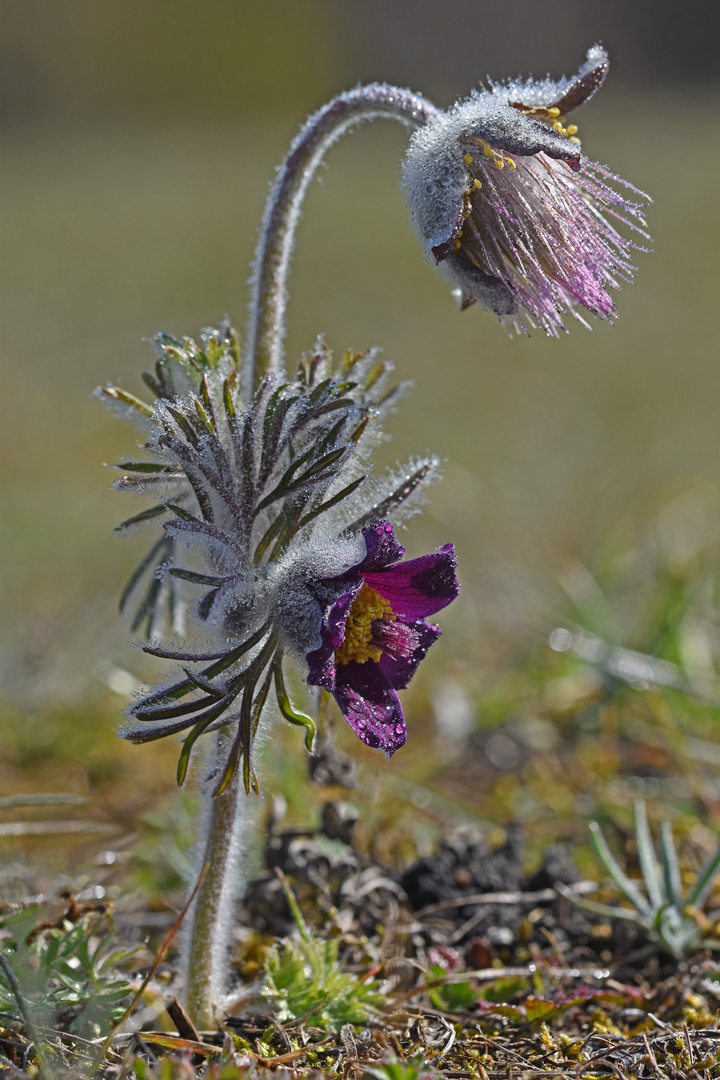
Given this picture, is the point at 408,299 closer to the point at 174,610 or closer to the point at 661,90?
the point at 174,610

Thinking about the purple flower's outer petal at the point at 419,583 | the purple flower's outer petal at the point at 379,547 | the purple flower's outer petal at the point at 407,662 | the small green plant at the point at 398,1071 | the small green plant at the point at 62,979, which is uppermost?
the purple flower's outer petal at the point at 379,547

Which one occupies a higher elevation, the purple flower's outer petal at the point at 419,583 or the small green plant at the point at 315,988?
the purple flower's outer petal at the point at 419,583

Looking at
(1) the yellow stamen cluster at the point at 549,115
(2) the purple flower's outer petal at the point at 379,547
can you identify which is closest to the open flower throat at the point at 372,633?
(2) the purple flower's outer petal at the point at 379,547

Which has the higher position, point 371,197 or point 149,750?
point 371,197

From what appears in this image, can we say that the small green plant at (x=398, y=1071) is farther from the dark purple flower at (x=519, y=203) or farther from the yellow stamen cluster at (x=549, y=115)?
the yellow stamen cluster at (x=549, y=115)

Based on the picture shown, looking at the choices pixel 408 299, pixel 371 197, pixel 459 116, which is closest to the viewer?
pixel 459 116

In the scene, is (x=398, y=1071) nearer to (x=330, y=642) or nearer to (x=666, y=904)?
(x=330, y=642)

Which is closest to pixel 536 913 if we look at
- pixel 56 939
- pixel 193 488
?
pixel 56 939
